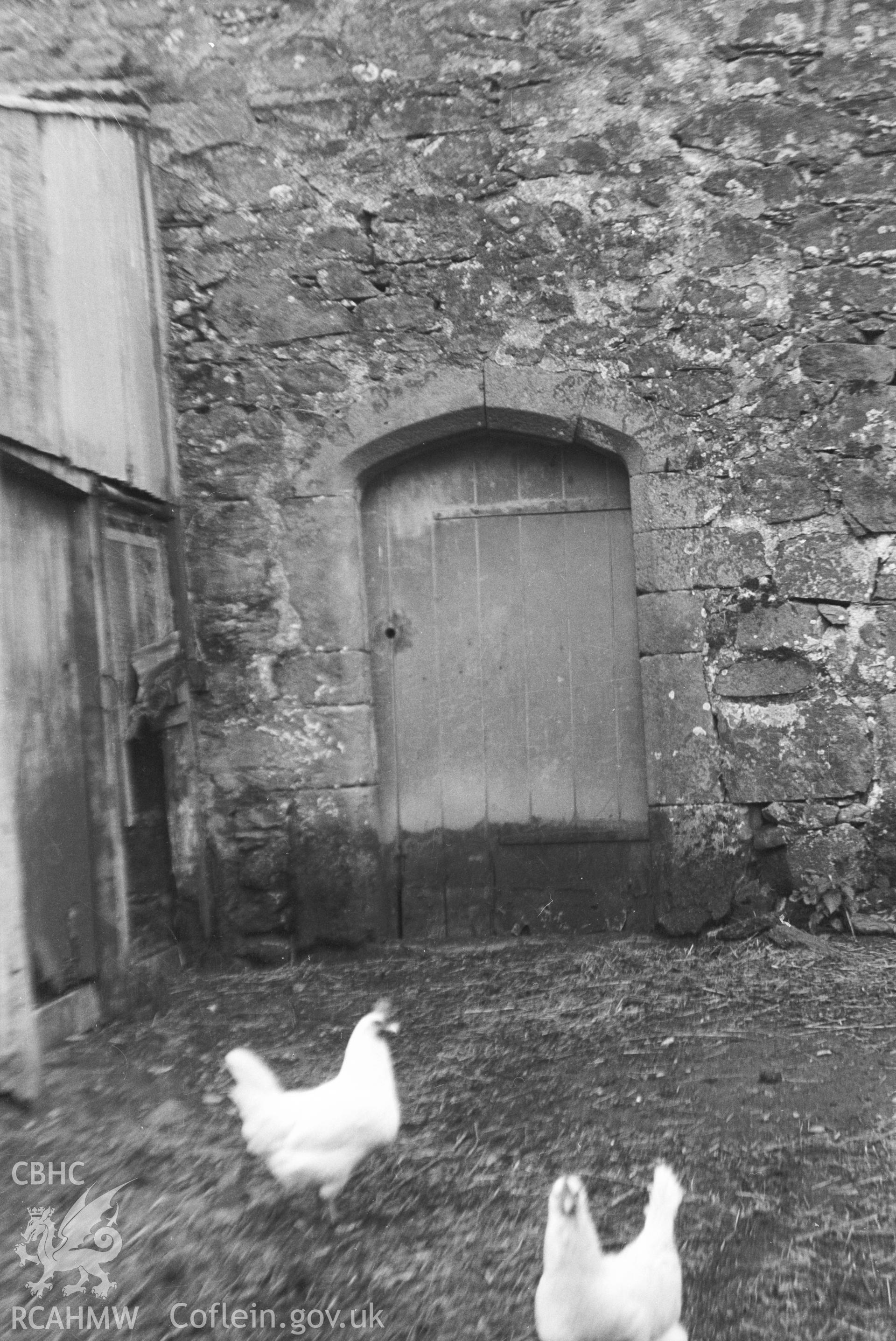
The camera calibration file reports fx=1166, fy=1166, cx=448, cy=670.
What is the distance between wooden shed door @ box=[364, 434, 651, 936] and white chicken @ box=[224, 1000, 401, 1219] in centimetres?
232

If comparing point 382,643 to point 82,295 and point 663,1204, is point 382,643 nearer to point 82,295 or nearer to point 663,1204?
point 82,295

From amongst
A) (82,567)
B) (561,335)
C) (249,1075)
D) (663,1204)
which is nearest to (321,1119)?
(249,1075)

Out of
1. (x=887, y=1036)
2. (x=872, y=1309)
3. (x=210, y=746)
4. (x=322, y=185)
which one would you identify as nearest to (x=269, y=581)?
(x=210, y=746)

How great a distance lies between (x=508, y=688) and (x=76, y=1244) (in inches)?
110

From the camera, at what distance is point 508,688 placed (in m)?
4.77

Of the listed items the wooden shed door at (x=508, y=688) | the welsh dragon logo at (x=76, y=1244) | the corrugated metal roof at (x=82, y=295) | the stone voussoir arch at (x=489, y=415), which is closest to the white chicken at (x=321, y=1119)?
the welsh dragon logo at (x=76, y=1244)

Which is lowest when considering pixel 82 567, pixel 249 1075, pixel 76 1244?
pixel 76 1244

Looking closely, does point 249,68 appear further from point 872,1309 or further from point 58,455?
point 872,1309

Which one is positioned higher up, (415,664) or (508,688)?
(415,664)

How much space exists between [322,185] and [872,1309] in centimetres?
413

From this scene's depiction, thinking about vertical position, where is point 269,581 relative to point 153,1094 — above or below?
above

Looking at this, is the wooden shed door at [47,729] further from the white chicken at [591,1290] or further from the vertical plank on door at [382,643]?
the white chicken at [591,1290]

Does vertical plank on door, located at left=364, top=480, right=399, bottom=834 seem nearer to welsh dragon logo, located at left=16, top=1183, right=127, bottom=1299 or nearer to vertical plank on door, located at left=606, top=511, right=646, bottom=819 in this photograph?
vertical plank on door, located at left=606, top=511, right=646, bottom=819

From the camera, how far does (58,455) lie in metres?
3.67
